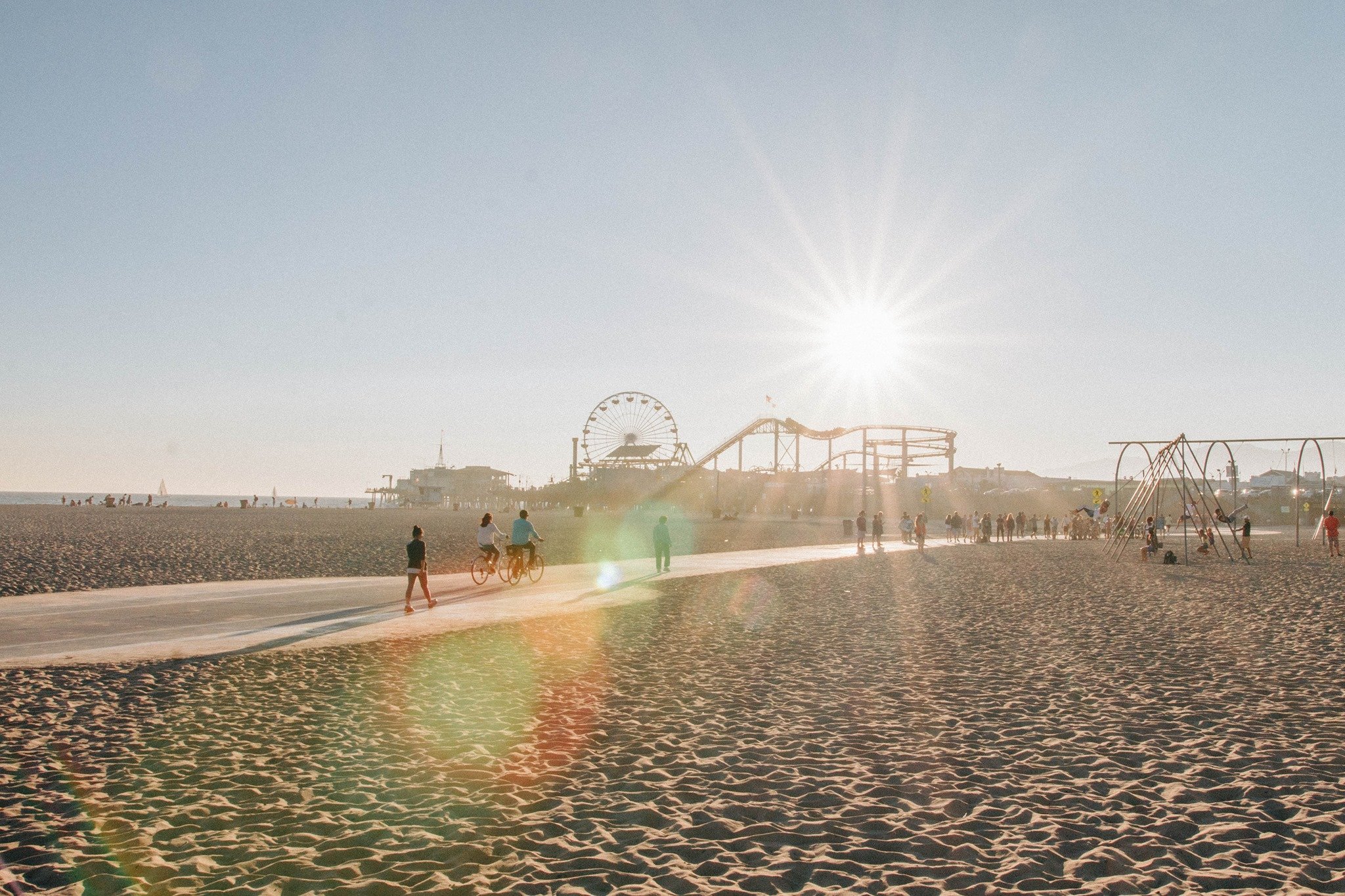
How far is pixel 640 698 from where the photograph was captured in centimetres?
858

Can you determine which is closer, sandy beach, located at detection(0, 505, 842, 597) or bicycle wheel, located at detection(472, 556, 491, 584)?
bicycle wheel, located at detection(472, 556, 491, 584)

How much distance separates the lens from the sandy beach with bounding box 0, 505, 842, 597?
803 inches

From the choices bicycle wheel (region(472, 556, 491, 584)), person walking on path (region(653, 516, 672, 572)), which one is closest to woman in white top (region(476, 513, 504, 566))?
bicycle wheel (region(472, 556, 491, 584))

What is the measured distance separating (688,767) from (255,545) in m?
28.0

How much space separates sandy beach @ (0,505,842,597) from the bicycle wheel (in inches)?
119

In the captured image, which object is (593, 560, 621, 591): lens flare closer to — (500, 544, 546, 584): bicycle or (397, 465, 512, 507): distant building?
(500, 544, 546, 584): bicycle

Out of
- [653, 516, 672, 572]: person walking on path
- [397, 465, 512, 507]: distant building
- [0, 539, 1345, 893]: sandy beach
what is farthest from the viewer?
[397, 465, 512, 507]: distant building

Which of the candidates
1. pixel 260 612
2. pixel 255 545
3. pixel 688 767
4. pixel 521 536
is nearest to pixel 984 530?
pixel 521 536

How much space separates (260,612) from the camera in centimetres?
1397

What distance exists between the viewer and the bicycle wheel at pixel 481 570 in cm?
1927

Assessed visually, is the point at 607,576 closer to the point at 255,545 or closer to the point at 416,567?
the point at 416,567

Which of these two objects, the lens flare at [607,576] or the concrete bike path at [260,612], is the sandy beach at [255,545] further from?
the lens flare at [607,576]

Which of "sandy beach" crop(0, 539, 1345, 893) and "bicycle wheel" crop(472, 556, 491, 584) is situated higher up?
"bicycle wheel" crop(472, 556, 491, 584)

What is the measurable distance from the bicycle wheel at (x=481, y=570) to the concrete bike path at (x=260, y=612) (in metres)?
0.17
